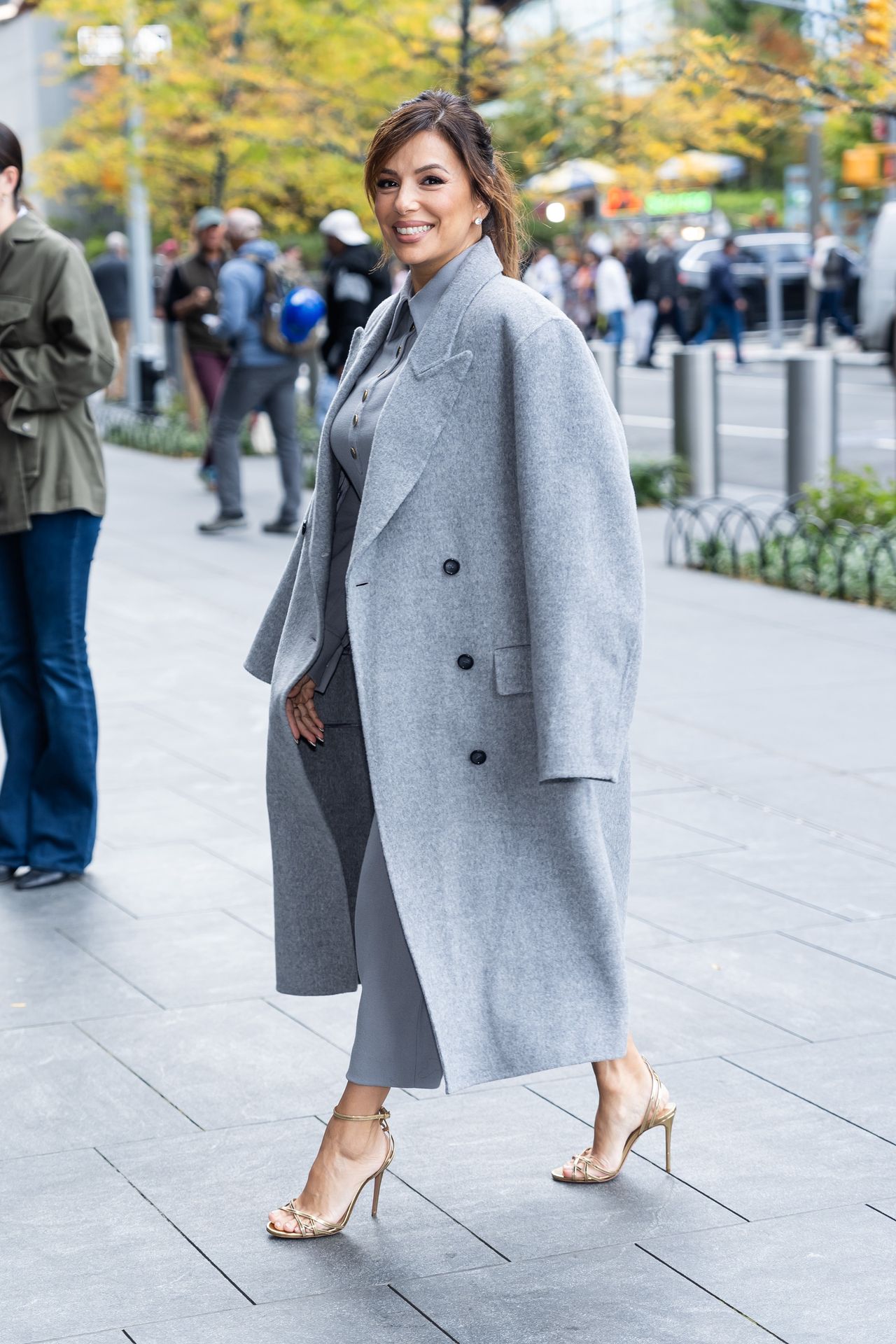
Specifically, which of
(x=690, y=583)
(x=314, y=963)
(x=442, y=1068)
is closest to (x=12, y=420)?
(x=314, y=963)

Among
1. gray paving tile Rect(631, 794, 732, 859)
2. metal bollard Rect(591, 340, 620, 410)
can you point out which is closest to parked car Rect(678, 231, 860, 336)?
metal bollard Rect(591, 340, 620, 410)

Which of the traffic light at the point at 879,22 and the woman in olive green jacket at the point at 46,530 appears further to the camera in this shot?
the traffic light at the point at 879,22

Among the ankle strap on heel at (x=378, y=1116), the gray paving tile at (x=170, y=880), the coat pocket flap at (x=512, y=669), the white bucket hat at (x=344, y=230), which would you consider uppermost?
the white bucket hat at (x=344, y=230)

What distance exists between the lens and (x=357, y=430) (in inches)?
133

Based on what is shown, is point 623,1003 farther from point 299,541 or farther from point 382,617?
point 299,541

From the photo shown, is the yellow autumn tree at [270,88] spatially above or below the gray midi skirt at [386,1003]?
above

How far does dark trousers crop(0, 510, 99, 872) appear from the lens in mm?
5445

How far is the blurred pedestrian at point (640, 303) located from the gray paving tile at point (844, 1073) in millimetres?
26320

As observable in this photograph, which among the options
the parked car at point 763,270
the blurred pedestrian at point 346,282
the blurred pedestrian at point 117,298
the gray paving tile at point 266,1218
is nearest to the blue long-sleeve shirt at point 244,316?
the blurred pedestrian at point 346,282

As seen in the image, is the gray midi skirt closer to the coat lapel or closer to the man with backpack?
the coat lapel

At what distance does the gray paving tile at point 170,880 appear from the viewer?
5395 millimetres

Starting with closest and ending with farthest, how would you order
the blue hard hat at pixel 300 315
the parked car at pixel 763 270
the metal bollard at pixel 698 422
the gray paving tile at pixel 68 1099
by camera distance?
the gray paving tile at pixel 68 1099
the blue hard hat at pixel 300 315
the metal bollard at pixel 698 422
the parked car at pixel 763 270

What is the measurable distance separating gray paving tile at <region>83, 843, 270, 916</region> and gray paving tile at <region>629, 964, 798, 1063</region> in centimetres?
126

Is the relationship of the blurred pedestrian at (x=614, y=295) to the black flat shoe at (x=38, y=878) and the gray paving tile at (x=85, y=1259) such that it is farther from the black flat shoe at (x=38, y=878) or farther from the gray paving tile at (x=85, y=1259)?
the gray paving tile at (x=85, y=1259)
